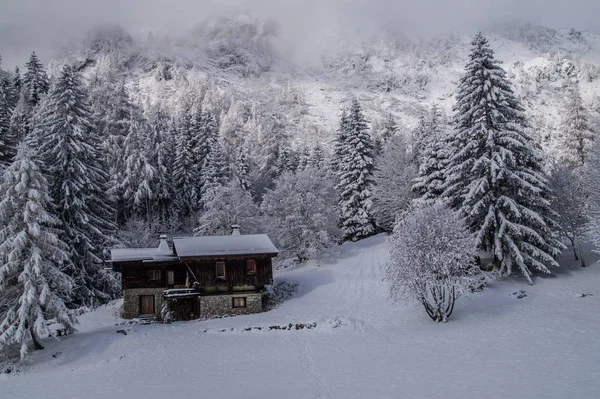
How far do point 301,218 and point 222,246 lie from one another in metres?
11.9

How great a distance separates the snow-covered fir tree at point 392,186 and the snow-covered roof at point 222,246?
18.6 m

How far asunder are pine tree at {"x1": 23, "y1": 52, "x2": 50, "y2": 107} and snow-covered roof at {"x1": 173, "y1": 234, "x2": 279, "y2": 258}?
48.0 metres

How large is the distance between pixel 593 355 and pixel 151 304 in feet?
97.3

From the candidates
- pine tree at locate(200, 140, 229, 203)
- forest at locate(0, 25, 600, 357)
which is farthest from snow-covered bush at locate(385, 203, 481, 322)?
pine tree at locate(200, 140, 229, 203)

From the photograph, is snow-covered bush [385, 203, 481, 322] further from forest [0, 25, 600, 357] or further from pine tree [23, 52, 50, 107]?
pine tree [23, 52, 50, 107]

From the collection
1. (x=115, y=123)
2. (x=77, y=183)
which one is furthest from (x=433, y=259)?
(x=115, y=123)

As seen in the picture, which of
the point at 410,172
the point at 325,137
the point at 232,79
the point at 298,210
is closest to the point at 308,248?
the point at 298,210

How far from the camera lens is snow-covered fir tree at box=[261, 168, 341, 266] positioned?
44225 mm

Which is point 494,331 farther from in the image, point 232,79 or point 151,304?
point 232,79

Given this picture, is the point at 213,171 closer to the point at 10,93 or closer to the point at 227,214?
the point at 227,214

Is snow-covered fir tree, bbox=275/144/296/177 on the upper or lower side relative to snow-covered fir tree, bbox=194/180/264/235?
upper

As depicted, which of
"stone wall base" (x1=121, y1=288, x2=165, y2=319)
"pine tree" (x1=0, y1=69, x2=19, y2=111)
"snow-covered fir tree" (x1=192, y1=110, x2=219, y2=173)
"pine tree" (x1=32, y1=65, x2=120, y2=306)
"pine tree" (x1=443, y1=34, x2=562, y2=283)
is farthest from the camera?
"snow-covered fir tree" (x1=192, y1=110, x2=219, y2=173)

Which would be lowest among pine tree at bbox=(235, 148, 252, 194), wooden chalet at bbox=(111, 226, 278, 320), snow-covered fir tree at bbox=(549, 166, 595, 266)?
wooden chalet at bbox=(111, 226, 278, 320)

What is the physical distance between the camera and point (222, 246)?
35.1 metres
